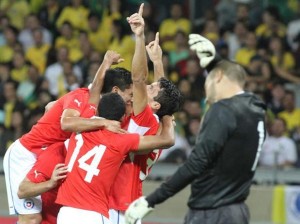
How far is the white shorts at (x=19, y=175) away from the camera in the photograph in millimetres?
8508

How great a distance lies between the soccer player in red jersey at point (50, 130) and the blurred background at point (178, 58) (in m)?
4.43

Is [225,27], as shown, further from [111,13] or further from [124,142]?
[124,142]

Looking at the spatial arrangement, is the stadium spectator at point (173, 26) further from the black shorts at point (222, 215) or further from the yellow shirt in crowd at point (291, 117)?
the black shorts at point (222, 215)

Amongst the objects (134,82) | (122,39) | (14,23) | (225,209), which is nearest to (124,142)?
(134,82)

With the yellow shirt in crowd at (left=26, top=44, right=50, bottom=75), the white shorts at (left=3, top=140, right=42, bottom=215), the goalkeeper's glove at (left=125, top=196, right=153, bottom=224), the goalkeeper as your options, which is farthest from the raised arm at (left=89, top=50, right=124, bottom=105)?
the yellow shirt in crowd at (left=26, top=44, right=50, bottom=75)

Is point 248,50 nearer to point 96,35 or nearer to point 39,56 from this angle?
point 96,35

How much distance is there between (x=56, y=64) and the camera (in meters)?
15.9

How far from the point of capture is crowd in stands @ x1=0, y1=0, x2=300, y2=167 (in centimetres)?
1416

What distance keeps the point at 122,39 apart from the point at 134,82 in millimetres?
8116

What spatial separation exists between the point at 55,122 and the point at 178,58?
7445mm

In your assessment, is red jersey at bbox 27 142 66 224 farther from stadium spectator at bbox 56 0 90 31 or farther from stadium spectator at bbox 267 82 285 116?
stadium spectator at bbox 56 0 90 31

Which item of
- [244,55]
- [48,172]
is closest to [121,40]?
[244,55]

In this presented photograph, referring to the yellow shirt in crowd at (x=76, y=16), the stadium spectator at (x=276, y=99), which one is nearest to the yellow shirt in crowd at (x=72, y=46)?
the yellow shirt in crowd at (x=76, y=16)

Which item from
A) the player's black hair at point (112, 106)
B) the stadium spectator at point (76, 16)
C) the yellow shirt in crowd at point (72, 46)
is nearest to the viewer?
the player's black hair at point (112, 106)
